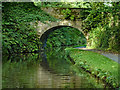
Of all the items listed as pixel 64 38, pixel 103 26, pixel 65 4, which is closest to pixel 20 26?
pixel 65 4

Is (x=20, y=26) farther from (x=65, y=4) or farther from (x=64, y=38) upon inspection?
(x=64, y=38)

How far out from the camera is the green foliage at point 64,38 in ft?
112

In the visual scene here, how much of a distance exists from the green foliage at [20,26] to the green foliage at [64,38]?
13.1 m

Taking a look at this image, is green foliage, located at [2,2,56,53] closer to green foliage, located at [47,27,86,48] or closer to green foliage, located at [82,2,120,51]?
green foliage, located at [82,2,120,51]

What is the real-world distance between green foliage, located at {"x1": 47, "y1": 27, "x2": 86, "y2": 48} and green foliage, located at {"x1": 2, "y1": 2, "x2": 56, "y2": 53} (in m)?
13.1

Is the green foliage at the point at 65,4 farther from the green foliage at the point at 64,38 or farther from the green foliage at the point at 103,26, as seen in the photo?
the green foliage at the point at 64,38

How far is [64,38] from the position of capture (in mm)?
36125

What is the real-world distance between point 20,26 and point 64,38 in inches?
703

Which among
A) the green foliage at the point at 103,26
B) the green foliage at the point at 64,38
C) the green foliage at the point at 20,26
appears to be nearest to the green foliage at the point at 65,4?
the green foliage at the point at 20,26

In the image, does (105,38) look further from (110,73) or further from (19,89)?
(19,89)

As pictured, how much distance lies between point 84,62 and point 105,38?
21.4 feet

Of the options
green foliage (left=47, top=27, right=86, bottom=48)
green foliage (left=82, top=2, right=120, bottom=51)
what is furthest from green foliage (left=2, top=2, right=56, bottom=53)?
green foliage (left=47, top=27, right=86, bottom=48)

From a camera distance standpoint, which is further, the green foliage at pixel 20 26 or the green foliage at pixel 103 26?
the green foliage at pixel 20 26

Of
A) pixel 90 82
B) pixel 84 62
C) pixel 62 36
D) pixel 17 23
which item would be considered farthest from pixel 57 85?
pixel 62 36
